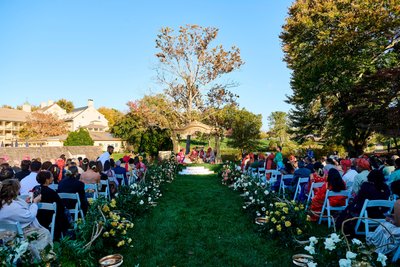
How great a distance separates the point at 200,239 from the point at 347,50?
18.1 metres

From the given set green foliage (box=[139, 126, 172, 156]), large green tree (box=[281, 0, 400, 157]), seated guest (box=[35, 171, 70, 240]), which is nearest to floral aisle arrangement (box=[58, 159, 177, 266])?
seated guest (box=[35, 171, 70, 240])

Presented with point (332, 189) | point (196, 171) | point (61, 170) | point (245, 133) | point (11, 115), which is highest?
point (11, 115)

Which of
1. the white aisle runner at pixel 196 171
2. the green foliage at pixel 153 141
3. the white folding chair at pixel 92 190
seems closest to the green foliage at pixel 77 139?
the green foliage at pixel 153 141

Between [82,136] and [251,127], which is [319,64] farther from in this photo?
[82,136]

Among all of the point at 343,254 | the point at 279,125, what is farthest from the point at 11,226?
the point at 279,125

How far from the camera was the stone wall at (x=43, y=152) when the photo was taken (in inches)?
768

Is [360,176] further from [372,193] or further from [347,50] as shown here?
[347,50]

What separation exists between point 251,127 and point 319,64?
8.90m

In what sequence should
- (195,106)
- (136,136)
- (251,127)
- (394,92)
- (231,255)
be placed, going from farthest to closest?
1. (136,136)
2. (195,106)
3. (251,127)
4. (394,92)
5. (231,255)

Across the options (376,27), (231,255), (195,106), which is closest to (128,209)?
(231,255)

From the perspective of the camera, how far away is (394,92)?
15.9 meters

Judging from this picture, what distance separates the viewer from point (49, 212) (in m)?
4.71

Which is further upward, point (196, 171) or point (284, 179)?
point (284, 179)

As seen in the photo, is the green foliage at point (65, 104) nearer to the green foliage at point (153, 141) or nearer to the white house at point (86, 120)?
the white house at point (86, 120)
